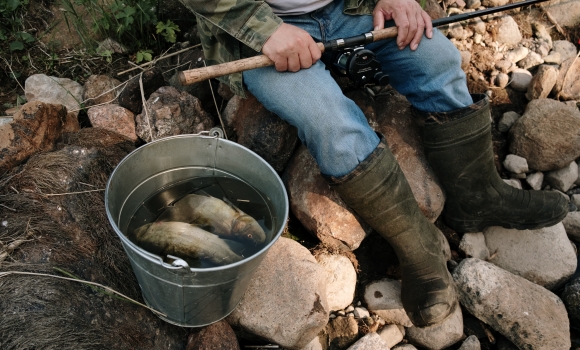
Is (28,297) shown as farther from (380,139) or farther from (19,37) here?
(19,37)

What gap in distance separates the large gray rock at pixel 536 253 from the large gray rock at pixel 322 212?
0.91 m

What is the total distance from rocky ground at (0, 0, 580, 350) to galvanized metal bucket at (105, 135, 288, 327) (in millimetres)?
221

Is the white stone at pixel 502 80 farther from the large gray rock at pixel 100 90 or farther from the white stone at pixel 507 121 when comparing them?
the large gray rock at pixel 100 90

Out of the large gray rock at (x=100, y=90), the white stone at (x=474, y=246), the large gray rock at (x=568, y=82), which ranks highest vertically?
the large gray rock at (x=100, y=90)

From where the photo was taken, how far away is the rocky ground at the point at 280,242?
7.34ft

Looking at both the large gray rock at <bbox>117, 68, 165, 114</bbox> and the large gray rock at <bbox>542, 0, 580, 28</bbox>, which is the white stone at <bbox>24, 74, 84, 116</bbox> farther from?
the large gray rock at <bbox>542, 0, 580, 28</bbox>

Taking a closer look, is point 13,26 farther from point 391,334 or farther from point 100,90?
point 391,334

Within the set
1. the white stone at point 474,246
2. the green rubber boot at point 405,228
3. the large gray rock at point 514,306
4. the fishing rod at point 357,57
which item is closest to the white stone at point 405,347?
the green rubber boot at point 405,228

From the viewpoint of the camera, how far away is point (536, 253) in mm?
3000

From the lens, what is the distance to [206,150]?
2.45m

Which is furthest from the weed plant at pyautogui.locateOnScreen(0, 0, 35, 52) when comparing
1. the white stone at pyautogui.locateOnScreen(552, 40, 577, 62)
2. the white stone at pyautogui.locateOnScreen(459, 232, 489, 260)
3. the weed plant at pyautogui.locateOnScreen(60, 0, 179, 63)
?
the white stone at pyautogui.locateOnScreen(552, 40, 577, 62)

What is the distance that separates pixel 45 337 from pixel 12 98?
2.06 meters

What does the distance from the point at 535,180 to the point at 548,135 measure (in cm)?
32

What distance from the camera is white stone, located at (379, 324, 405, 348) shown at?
2.69 meters
